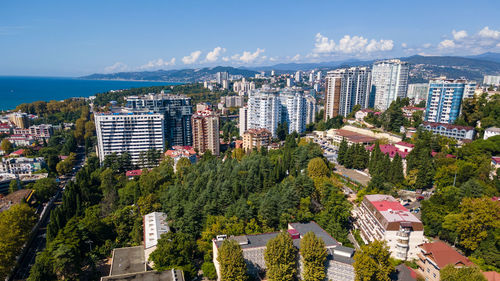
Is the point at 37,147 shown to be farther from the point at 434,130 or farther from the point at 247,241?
the point at 434,130

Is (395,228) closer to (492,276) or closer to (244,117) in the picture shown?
(492,276)

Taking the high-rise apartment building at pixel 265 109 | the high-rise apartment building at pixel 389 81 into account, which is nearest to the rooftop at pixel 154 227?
the high-rise apartment building at pixel 265 109

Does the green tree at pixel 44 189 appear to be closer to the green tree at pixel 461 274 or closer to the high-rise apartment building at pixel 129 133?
the high-rise apartment building at pixel 129 133

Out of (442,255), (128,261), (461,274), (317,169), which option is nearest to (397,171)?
(317,169)

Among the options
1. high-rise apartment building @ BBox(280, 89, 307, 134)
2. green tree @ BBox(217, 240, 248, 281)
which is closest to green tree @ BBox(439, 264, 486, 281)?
green tree @ BBox(217, 240, 248, 281)

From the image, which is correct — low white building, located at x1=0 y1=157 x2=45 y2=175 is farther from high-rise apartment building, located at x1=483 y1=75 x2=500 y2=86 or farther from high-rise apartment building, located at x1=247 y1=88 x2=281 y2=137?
high-rise apartment building, located at x1=483 y1=75 x2=500 y2=86

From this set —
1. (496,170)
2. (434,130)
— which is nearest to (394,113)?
(434,130)

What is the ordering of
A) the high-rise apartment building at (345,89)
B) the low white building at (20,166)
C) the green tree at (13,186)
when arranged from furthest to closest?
the high-rise apartment building at (345,89)
the low white building at (20,166)
the green tree at (13,186)
